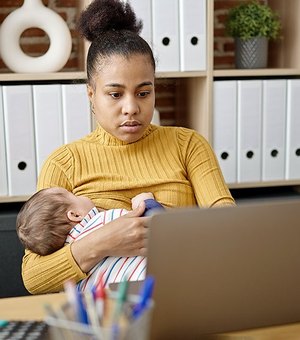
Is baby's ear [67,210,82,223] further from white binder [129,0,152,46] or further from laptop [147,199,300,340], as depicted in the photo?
white binder [129,0,152,46]

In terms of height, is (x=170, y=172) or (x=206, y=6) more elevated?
(x=206, y=6)

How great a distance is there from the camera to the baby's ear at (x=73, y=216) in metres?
1.38

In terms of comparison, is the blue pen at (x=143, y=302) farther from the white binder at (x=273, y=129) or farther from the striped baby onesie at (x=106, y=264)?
the white binder at (x=273, y=129)

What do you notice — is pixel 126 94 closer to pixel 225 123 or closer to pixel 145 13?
pixel 145 13

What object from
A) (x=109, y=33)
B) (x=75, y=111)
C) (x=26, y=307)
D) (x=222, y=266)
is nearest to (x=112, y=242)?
(x=26, y=307)

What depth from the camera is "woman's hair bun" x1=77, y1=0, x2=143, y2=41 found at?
1599mm

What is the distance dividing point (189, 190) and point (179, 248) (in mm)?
825

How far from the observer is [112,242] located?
125 cm

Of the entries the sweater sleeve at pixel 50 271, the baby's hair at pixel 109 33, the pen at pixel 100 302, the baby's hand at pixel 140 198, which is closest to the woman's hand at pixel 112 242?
the sweater sleeve at pixel 50 271

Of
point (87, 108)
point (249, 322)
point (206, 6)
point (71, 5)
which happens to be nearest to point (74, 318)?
point (249, 322)

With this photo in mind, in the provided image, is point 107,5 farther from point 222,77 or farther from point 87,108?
point 222,77

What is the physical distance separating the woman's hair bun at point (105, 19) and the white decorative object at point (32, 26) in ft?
2.23

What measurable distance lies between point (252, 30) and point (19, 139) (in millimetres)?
1077

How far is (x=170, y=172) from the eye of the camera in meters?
1.55
